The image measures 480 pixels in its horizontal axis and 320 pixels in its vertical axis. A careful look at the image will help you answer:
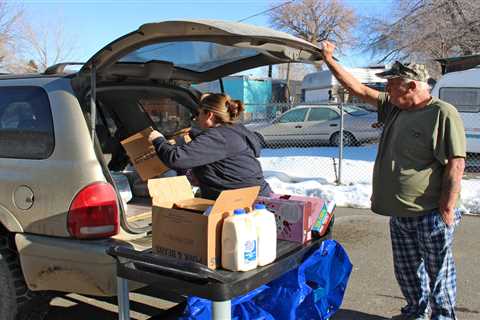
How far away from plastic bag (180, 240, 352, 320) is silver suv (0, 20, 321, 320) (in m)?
0.69

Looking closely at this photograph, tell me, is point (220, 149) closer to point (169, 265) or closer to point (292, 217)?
point (292, 217)

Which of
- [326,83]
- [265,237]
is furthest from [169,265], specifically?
[326,83]

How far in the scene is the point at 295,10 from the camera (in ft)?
159

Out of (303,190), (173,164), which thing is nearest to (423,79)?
(173,164)

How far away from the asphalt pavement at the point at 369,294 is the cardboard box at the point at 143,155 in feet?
3.48

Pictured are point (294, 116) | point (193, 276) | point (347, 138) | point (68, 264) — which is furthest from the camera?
point (294, 116)

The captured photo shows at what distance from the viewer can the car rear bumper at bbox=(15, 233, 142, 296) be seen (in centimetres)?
282

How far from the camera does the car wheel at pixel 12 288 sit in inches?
122

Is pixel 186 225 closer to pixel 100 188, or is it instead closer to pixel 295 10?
pixel 100 188

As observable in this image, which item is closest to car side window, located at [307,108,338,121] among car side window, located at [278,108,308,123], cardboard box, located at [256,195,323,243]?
car side window, located at [278,108,308,123]

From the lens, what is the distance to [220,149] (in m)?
2.99

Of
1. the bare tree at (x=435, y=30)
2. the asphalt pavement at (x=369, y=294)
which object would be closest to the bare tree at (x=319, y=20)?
the bare tree at (x=435, y=30)

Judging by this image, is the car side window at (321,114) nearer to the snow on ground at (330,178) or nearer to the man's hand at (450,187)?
the snow on ground at (330,178)

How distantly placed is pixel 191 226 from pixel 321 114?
41.4ft
